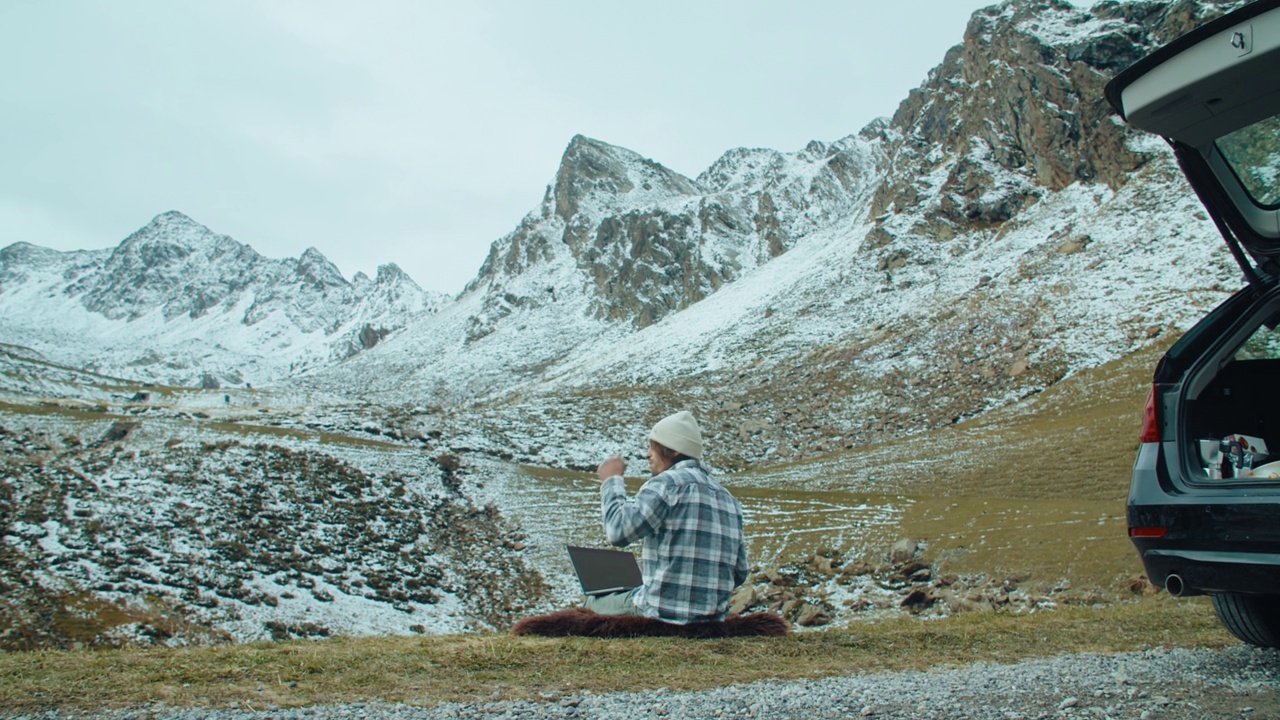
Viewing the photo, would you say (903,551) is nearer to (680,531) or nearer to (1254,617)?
(1254,617)

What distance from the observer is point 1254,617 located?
208 inches

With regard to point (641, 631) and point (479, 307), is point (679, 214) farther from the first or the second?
point (641, 631)

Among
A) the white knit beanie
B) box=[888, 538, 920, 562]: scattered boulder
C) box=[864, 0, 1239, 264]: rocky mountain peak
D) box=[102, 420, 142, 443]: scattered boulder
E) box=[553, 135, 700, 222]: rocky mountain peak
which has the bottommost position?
box=[888, 538, 920, 562]: scattered boulder

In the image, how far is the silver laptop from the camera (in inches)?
295

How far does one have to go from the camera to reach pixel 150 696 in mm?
4238

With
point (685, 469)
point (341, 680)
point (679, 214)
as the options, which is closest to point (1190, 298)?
point (685, 469)

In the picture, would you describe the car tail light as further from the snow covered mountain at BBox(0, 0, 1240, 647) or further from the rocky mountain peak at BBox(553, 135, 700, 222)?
the rocky mountain peak at BBox(553, 135, 700, 222)

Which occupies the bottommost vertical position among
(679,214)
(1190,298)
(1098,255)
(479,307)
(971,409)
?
(971,409)

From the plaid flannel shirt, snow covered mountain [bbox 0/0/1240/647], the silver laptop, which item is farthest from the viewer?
snow covered mountain [bbox 0/0/1240/647]

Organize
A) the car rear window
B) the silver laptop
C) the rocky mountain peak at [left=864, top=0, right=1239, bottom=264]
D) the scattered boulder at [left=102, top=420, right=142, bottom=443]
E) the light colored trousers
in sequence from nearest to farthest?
the car rear window → the light colored trousers → the silver laptop → the scattered boulder at [left=102, top=420, right=142, bottom=443] → the rocky mountain peak at [left=864, top=0, right=1239, bottom=264]

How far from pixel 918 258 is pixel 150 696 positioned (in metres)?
81.7

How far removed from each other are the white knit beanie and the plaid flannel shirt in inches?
6.1

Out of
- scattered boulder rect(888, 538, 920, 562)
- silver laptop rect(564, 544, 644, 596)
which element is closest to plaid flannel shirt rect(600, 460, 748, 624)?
silver laptop rect(564, 544, 644, 596)

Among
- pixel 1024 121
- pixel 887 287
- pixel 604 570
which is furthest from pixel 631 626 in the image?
pixel 1024 121
